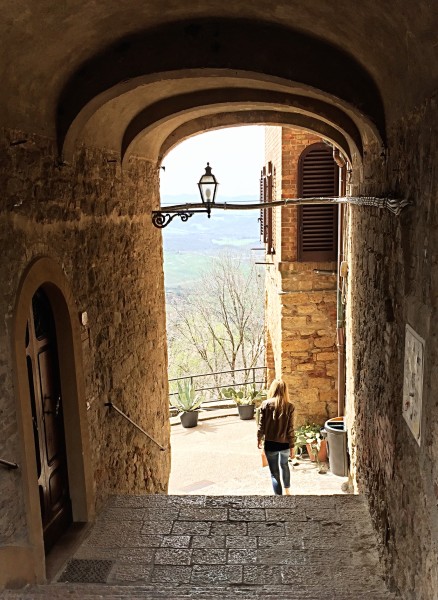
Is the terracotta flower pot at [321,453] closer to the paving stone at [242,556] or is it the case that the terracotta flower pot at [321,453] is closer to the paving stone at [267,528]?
the paving stone at [267,528]

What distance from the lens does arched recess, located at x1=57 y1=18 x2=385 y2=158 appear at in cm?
404

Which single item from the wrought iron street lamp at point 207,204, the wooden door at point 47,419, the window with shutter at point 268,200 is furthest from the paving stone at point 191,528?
the window with shutter at point 268,200

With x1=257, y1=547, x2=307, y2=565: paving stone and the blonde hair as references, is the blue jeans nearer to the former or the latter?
the blonde hair

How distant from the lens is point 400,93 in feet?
10.8

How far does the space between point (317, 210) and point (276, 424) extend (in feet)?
14.6

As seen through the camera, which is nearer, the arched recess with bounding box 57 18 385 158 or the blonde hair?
the arched recess with bounding box 57 18 385 158

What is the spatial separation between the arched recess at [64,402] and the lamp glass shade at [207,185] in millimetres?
2210

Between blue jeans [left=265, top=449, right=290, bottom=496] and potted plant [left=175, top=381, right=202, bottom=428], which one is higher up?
blue jeans [left=265, top=449, right=290, bottom=496]

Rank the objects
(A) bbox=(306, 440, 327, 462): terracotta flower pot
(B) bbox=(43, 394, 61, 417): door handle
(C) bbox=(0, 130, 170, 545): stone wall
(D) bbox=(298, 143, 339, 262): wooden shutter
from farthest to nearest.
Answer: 1. (D) bbox=(298, 143, 339, 262): wooden shutter
2. (A) bbox=(306, 440, 327, 462): terracotta flower pot
3. (B) bbox=(43, 394, 61, 417): door handle
4. (C) bbox=(0, 130, 170, 545): stone wall

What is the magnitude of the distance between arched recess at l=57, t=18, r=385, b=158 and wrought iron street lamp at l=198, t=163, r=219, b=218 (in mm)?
1890

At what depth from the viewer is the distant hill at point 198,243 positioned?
44000mm

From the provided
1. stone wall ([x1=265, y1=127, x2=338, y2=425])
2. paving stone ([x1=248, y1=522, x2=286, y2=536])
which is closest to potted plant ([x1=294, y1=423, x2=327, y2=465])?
stone wall ([x1=265, y1=127, x2=338, y2=425])

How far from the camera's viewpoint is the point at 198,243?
62000mm

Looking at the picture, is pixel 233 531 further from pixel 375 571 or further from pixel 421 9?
pixel 421 9
